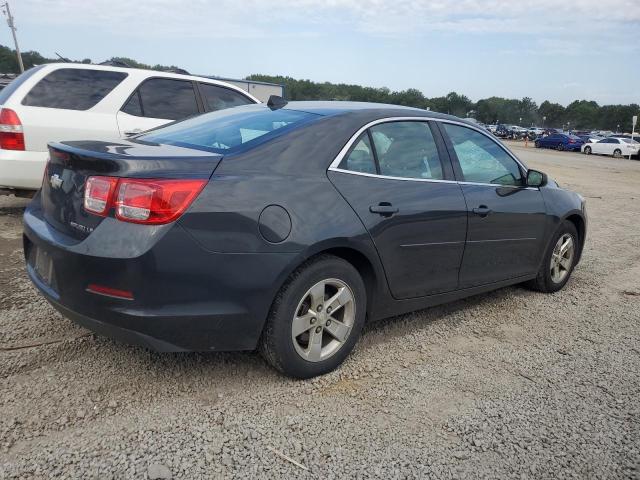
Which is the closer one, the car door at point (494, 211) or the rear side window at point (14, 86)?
the car door at point (494, 211)

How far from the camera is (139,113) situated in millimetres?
6297

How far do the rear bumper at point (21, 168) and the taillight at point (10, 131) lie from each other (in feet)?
0.20

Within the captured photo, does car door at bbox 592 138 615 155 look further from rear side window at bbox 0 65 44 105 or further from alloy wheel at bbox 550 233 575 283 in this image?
rear side window at bbox 0 65 44 105

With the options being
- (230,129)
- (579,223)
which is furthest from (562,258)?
(230,129)

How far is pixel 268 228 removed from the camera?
8.87ft

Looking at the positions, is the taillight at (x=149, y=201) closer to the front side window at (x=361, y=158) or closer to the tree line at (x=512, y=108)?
the front side window at (x=361, y=158)

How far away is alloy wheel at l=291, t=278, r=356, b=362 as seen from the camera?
116 inches

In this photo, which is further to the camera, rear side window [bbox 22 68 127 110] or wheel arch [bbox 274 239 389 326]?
rear side window [bbox 22 68 127 110]

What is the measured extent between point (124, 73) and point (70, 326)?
12.3ft

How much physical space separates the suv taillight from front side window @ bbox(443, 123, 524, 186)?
2122mm

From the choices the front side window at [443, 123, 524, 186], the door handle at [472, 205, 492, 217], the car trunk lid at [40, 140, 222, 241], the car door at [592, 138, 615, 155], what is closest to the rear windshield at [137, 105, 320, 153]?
the car trunk lid at [40, 140, 222, 241]

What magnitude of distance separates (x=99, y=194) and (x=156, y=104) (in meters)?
4.24

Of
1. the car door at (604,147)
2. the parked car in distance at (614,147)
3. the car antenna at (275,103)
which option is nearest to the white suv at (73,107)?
the car antenna at (275,103)

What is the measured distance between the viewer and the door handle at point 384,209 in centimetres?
317
